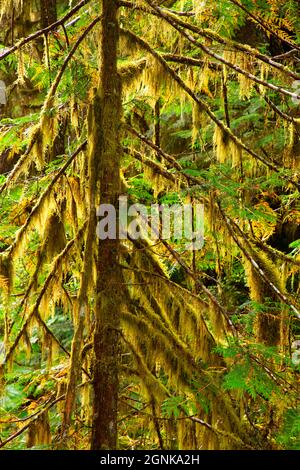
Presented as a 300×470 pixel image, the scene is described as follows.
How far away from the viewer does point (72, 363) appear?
2.91 m

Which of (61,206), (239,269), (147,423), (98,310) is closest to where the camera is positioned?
(98,310)

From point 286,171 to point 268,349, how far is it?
68.8 inches

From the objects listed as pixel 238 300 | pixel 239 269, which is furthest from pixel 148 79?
pixel 238 300

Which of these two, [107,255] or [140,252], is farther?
[140,252]

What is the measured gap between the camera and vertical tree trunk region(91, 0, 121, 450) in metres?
3.18

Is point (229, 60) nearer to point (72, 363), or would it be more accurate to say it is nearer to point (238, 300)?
point (72, 363)

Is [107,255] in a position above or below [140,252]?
below

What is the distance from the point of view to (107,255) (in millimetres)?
3330

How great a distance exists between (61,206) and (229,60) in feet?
5.36

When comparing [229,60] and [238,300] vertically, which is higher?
[229,60]

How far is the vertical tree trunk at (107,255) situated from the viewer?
3.18m
